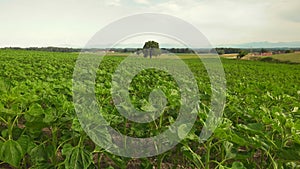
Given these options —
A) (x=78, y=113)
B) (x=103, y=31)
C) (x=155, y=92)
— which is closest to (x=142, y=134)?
(x=155, y=92)

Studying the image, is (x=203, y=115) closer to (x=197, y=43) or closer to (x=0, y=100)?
(x=197, y=43)

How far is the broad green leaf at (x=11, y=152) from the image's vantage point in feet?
9.38

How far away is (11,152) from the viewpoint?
2867mm

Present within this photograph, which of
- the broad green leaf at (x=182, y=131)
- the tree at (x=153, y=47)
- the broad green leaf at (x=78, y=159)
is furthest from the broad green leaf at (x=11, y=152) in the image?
the tree at (x=153, y=47)

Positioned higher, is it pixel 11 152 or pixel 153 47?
pixel 153 47

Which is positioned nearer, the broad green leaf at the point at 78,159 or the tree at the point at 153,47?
the broad green leaf at the point at 78,159

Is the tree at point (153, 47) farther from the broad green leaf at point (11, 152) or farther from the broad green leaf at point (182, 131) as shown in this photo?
the broad green leaf at point (11, 152)

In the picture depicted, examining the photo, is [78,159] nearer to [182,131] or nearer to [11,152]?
[11,152]

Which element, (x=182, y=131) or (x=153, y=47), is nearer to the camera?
(x=182, y=131)

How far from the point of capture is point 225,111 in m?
4.28

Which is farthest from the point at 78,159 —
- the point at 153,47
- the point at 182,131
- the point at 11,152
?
the point at 153,47

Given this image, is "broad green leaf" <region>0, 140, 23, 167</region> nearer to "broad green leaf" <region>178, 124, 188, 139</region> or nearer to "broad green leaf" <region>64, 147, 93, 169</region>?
"broad green leaf" <region>64, 147, 93, 169</region>

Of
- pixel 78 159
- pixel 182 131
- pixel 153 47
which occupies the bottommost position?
pixel 78 159

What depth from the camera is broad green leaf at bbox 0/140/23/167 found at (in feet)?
9.38
